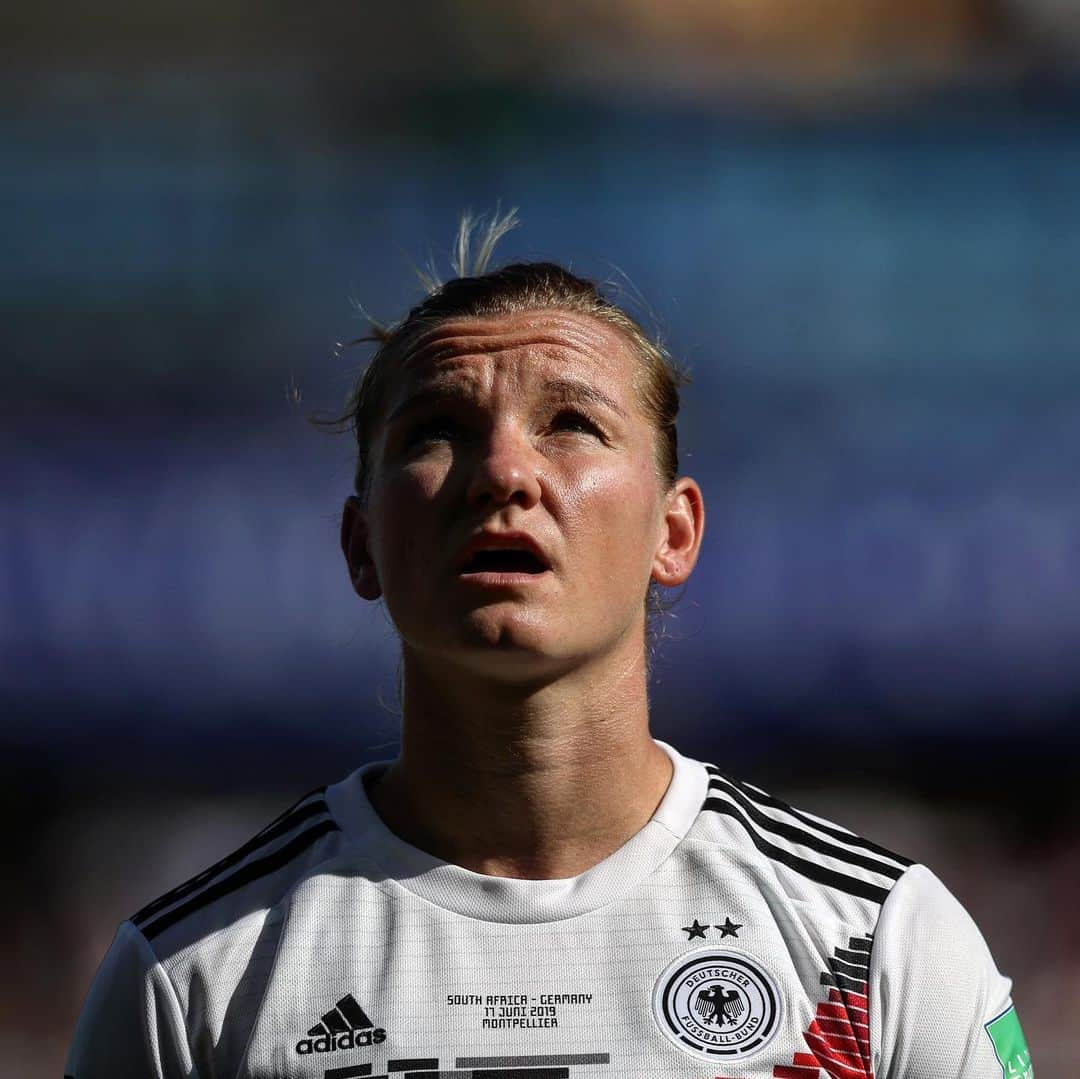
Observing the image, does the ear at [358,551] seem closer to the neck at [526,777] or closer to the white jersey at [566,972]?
the neck at [526,777]

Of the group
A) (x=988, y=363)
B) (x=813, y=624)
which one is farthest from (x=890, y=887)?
(x=988, y=363)

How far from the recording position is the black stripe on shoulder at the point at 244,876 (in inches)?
79.7

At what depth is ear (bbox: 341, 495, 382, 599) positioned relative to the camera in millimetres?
2305

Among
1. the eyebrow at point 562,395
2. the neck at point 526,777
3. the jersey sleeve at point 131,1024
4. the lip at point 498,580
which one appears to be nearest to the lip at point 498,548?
the lip at point 498,580

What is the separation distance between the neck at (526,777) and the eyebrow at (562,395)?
40cm

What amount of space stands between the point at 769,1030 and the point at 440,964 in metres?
0.45

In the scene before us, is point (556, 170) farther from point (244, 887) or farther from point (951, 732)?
point (244, 887)

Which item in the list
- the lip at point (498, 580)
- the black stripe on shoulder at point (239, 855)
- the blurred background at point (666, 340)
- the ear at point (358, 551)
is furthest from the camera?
the blurred background at point (666, 340)

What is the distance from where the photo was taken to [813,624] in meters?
4.58

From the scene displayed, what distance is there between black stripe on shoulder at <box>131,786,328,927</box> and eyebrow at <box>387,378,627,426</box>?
63cm

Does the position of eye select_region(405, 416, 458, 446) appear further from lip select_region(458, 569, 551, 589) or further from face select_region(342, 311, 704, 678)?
lip select_region(458, 569, 551, 589)

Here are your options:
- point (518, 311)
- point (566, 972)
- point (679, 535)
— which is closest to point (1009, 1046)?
point (566, 972)

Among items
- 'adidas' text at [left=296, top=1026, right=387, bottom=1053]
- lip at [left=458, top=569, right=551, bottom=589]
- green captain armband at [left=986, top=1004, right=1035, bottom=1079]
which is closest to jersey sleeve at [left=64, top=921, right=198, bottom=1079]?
'adidas' text at [left=296, top=1026, right=387, bottom=1053]

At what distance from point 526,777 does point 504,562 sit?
1.06 feet
